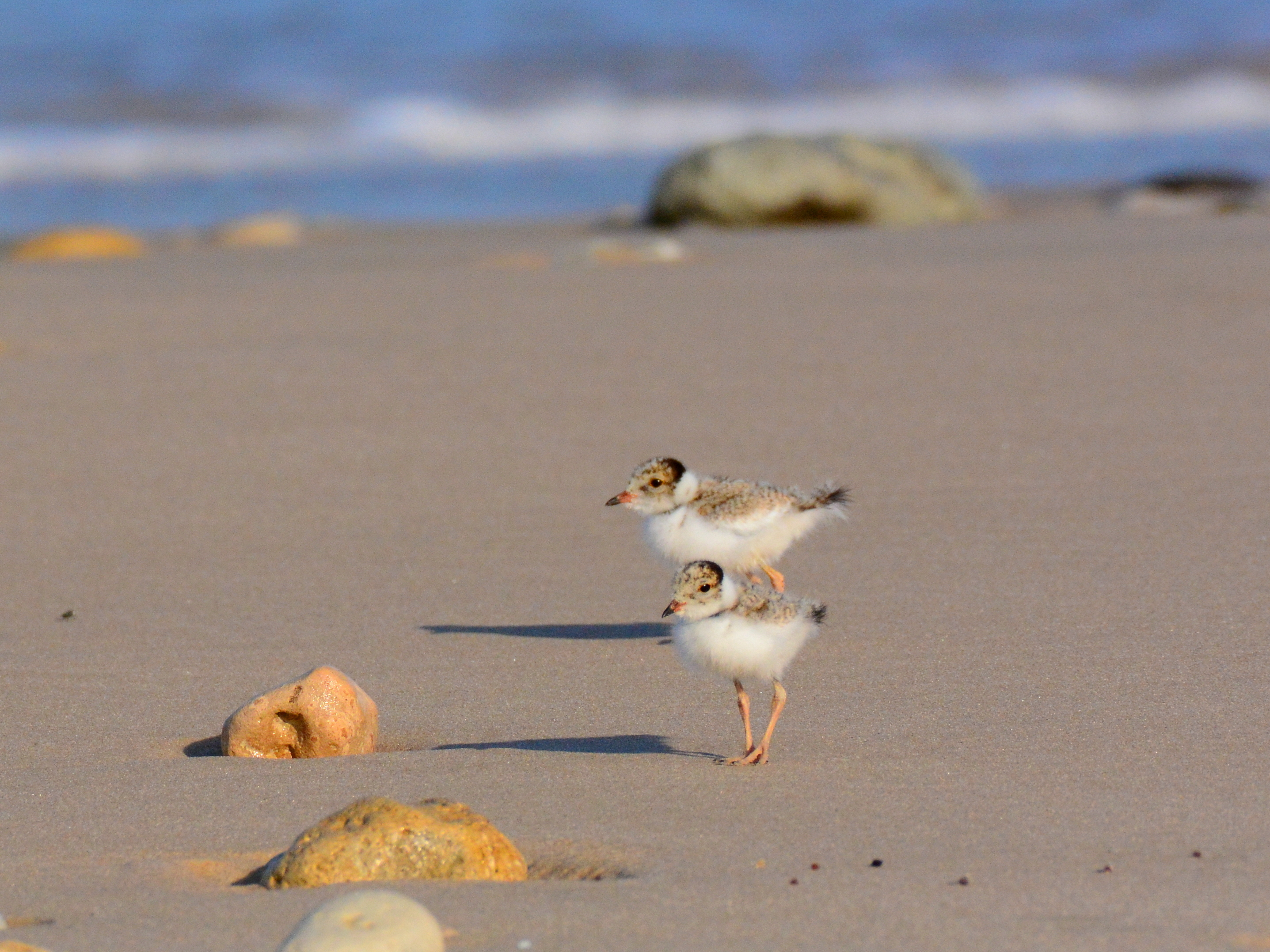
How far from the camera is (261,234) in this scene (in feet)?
47.6

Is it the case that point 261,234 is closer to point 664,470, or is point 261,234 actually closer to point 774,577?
point 664,470

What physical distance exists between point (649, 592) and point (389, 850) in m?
2.51

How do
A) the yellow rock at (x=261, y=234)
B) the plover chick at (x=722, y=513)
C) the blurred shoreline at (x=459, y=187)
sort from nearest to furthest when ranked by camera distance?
the plover chick at (x=722, y=513) < the yellow rock at (x=261, y=234) < the blurred shoreline at (x=459, y=187)

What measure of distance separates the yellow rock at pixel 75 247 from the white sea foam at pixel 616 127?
318 inches

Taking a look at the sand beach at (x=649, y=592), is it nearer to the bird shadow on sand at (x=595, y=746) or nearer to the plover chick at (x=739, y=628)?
the bird shadow on sand at (x=595, y=746)

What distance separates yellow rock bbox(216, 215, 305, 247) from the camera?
14288 mm

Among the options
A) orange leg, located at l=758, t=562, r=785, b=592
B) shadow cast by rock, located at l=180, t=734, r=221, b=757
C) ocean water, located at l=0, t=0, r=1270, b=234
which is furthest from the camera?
ocean water, located at l=0, t=0, r=1270, b=234

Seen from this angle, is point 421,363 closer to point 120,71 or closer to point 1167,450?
point 1167,450

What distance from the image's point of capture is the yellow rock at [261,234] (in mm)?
14288

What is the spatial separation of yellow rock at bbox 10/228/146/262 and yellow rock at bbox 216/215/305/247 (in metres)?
0.97

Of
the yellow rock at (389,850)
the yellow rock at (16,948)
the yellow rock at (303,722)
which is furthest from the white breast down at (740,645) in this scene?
the yellow rock at (16,948)

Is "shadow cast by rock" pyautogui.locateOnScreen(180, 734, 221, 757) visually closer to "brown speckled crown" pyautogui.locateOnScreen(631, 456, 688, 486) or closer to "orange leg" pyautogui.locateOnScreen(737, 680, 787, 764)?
"orange leg" pyautogui.locateOnScreen(737, 680, 787, 764)

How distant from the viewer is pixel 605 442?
7098 mm

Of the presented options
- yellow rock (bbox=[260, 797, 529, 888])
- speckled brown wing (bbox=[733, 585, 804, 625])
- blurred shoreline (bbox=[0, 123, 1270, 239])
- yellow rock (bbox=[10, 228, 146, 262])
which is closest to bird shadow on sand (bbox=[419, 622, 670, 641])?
speckled brown wing (bbox=[733, 585, 804, 625])
